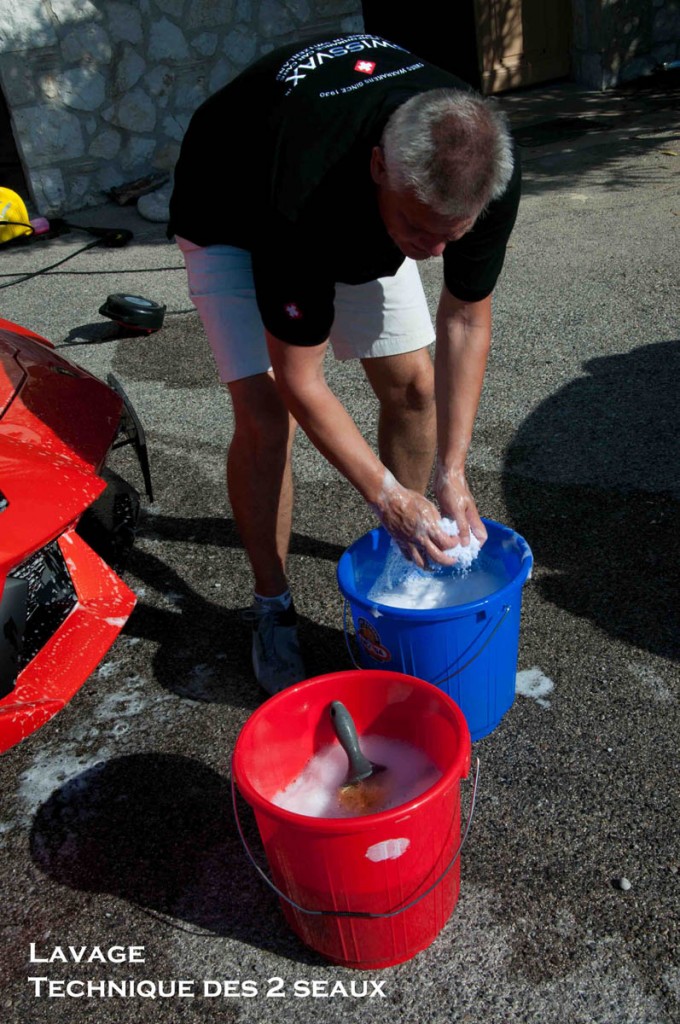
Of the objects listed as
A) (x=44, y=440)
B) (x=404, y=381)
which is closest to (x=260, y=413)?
(x=404, y=381)

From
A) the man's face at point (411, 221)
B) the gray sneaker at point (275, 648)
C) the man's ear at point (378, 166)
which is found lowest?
the gray sneaker at point (275, 648)

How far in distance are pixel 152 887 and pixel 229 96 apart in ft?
6.13

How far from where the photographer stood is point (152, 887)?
217cm

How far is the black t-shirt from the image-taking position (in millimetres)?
1981

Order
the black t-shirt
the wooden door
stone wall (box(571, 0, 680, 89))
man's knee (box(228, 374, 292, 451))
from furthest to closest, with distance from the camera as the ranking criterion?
the wooden door
stone wall (box(571, 0, 680, 89))
man's knee (box(228, 374, 292, 451))
the black t-shirt

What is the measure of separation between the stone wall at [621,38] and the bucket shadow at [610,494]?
259 inches

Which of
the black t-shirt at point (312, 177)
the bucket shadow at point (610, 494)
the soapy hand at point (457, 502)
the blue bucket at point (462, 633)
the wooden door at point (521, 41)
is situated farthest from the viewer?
the wooden door at point (521, 41)

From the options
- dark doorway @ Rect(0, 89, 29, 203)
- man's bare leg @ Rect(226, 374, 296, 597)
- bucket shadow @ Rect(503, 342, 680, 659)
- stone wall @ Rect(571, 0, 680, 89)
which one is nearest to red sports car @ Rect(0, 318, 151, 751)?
man's bare leg @ Rect(226, 374, 296, 597)

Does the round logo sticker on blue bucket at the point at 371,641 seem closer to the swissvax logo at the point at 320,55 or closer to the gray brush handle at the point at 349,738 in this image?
the gray brush handle at the point at 349,738

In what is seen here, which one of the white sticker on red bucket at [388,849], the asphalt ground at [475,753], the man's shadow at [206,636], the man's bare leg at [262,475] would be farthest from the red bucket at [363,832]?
the man's bare leg at [262,475]

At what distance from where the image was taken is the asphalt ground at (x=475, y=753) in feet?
6.34

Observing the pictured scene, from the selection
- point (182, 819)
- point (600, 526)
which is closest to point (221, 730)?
point (182, 819)

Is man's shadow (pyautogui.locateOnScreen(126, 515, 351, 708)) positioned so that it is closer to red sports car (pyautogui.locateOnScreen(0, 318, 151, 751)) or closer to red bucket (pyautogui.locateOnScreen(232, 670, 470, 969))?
red sports car (pyautogui.locateOnScreen(0, 318, 151, 751))

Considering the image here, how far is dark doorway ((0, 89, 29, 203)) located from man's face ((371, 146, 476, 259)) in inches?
308
